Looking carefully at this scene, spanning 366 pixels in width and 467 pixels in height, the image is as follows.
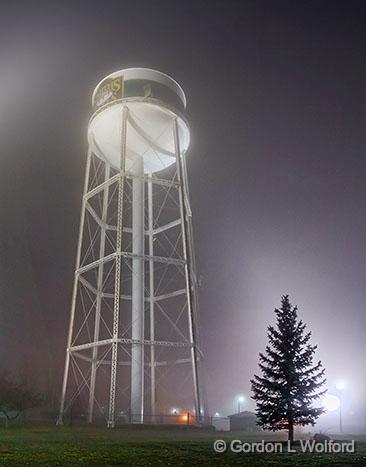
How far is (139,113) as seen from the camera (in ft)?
130

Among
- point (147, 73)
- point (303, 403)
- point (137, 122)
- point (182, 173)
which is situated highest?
point (147, 73)

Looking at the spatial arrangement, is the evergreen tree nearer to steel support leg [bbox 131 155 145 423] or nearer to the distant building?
steel support leg [bbox 131 155 145 423]

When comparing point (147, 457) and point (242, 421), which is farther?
point (242, 421)

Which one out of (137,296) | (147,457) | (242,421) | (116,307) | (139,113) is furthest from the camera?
(242,421)

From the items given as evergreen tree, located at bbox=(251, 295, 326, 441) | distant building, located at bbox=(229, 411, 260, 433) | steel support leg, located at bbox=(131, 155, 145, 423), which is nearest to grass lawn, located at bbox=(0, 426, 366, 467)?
evergreen tree, located at bbox=(251, 295, 326, 441)

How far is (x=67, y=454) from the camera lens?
52.8ft

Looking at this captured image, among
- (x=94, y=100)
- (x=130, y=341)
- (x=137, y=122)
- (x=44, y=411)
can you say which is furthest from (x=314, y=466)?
(x=44, y=411)

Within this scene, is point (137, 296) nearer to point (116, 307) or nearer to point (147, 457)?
point (116, 307)

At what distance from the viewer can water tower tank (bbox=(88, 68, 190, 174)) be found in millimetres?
39438

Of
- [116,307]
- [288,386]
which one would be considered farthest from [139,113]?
[288,386]

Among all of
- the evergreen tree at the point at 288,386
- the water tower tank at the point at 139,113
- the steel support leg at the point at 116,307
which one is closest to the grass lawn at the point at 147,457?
the evergreen tree at the point at 288,386

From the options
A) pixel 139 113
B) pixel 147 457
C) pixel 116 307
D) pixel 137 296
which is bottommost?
pixel 147 457

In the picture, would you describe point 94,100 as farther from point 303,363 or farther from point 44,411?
point 44,411

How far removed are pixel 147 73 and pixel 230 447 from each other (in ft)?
95.7
